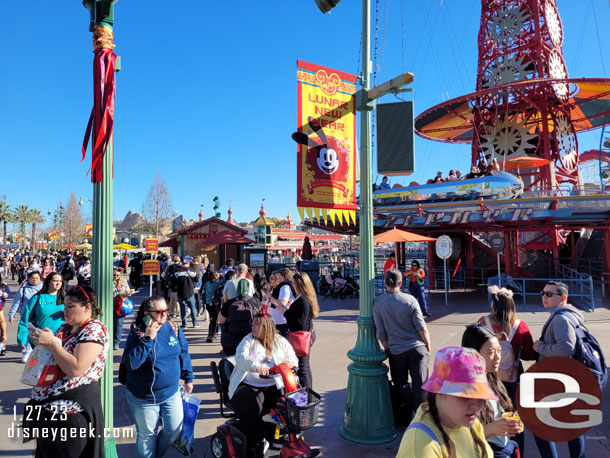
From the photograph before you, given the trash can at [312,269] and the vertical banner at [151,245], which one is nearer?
the vertical banner at [151,245]

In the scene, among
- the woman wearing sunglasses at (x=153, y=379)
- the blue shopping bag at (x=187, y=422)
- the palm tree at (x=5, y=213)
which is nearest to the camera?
the woman wearing sunglasses at (x=153, y=379)

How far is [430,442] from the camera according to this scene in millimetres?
1679

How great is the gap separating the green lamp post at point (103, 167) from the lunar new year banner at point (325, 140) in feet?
7.01

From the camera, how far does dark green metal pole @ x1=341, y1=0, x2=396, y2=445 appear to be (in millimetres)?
4414

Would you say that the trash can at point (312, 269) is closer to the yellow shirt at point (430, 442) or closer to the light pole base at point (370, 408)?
the light pole base at point (370, 408)

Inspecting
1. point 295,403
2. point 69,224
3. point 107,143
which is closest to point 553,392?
point 295,403

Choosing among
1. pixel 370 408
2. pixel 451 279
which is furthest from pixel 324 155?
pixel 451 279

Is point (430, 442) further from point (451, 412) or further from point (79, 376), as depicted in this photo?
point (79, 376)

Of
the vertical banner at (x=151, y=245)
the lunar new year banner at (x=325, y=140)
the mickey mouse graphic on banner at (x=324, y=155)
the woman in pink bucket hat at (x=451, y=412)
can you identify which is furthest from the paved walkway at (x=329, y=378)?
the vertical banner at (x=151, y=245)

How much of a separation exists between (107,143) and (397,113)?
3.25 metres

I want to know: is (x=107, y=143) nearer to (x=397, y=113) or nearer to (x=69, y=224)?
(x=397, y=113)

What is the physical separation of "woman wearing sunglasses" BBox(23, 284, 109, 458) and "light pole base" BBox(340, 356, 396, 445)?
261 centimetres

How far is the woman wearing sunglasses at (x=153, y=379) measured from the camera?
348 centimetres

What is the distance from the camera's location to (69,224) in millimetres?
75750
